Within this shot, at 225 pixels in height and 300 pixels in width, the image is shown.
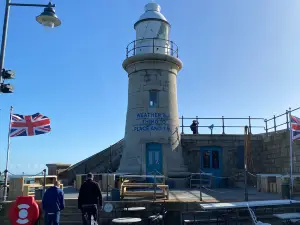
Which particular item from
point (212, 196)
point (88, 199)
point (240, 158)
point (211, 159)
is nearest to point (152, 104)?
point (211, 159)

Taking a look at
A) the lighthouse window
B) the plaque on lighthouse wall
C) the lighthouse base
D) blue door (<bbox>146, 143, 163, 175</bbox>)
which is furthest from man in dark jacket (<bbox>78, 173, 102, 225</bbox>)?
the lighthouse window

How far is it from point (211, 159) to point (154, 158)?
3.75 metres

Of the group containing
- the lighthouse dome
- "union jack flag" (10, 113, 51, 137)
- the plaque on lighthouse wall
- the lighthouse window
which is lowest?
"union jack flag" (10, 113, 51, 137)

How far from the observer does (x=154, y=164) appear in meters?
17.9

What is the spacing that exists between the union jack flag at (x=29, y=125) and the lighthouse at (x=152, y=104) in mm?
6349

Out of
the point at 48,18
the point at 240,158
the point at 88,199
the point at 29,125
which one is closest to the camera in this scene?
the point at 48,18

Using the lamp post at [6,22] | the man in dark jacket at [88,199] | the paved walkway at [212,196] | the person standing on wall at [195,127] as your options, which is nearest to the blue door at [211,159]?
the person standing on wall at [195,127]

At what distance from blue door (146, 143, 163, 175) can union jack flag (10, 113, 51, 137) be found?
6692mm

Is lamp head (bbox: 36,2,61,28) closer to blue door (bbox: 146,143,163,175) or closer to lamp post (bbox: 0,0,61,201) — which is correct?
lamp post (bbox: 0,0,61,201)

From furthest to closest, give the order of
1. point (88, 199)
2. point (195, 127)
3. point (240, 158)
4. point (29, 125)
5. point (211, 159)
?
point (195, 127) → point (211, 159) → point (240, 158) → point (29, 125) → point (88, 199)

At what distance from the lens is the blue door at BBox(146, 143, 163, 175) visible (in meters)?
17.8

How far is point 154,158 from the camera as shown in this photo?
18.0 m

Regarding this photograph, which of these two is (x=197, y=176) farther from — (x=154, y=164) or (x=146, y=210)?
(x=146, y=210)

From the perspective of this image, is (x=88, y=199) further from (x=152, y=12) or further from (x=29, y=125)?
(x=152, y=12)
